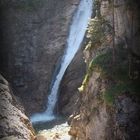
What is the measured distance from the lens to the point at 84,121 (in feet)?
52.9

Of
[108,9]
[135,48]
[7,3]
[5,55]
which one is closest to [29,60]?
[5,55]

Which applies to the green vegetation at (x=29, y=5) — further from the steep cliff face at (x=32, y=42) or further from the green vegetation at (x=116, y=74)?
the green vegetation at (x=116, y=74)

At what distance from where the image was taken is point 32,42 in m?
28.5

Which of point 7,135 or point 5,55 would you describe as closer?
point 7,135

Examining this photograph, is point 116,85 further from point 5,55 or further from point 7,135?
point 5,55

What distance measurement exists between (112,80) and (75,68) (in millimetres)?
11402

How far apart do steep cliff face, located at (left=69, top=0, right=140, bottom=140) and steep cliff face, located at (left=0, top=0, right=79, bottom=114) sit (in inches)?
368

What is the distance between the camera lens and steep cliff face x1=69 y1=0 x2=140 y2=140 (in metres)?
13.2

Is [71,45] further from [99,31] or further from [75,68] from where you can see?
[99,31]

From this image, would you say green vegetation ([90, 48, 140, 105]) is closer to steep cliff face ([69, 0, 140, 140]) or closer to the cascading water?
steep cliff face ([69, 0, 140, 140])

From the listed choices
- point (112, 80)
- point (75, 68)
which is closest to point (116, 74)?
point (112, 80)

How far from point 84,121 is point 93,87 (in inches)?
60.0

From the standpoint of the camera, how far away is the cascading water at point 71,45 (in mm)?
25189

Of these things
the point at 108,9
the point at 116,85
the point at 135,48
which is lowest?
the point at 116,85
